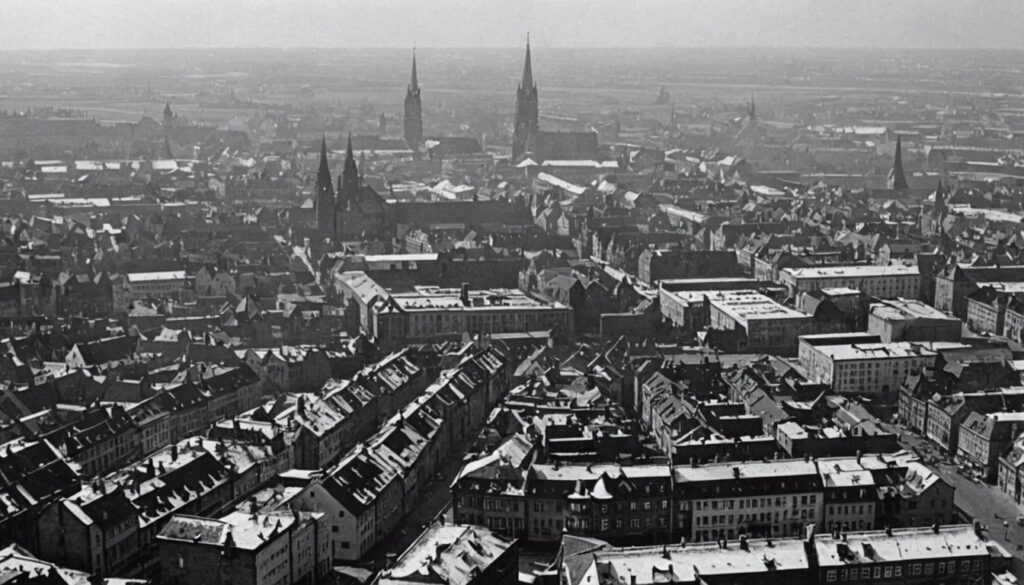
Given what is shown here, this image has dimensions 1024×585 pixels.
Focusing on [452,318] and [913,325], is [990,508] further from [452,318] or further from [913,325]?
[452,318]

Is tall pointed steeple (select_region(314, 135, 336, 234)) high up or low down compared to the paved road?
up

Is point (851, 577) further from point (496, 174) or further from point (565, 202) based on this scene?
point (496, 174)

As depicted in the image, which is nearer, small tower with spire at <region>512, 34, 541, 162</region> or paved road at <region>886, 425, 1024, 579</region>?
paved road at <region>886, 425, 1024, 579</region>

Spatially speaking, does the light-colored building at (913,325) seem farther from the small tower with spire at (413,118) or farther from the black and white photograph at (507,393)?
the small tower with spire at (413,118)

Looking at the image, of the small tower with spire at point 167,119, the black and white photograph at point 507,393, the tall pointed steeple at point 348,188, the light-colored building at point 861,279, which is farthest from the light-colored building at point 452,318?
the small tower with spire at point 167,119

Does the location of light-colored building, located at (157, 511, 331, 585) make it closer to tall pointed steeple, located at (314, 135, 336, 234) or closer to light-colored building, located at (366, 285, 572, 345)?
light-colored building, located at (366, 285, 572, 345)

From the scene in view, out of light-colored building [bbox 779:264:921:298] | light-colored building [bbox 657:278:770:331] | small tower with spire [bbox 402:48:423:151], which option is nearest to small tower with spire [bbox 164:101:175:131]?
small tower with spire [bbox 402:48:423:151]

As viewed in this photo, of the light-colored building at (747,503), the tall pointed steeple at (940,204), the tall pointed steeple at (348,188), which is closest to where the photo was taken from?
the light-colored building at (747,503)
